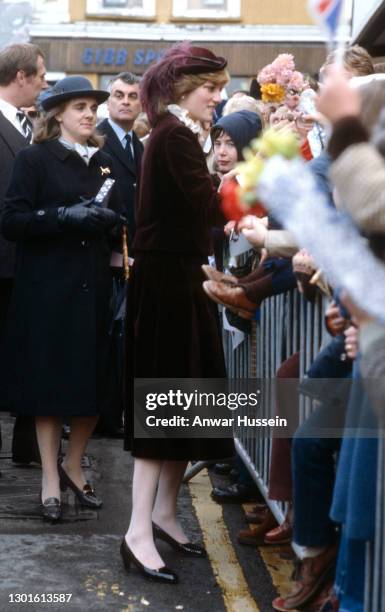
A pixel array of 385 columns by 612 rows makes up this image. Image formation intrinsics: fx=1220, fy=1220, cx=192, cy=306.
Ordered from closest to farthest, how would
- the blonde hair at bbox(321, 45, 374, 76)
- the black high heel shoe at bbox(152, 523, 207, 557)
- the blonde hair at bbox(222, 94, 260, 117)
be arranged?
the black high heel shoe at bbox(152, 523, 207, 557) → the blonde hair at bbox(321, 45, 374, 76) → the blonde hair at bbox(222, 94, 260, 117)

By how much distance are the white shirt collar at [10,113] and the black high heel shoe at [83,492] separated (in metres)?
2.09

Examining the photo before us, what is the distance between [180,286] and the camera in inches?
200

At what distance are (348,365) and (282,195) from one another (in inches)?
41.8

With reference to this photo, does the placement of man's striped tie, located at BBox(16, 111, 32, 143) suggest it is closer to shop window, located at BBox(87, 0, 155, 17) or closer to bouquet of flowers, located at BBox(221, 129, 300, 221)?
bouquet of flowers, located at BBox(221, 129, 300, 221)

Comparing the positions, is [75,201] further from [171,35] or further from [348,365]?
[171,35]

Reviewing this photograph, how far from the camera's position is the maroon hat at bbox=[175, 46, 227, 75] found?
5.04m

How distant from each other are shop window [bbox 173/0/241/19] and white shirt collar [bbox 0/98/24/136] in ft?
61.9

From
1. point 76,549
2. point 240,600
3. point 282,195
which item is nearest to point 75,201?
point 76,549

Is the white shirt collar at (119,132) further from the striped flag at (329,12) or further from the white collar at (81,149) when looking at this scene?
the striped flag at (329,12)

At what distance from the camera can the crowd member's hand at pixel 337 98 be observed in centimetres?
272

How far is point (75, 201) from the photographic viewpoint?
598 cm

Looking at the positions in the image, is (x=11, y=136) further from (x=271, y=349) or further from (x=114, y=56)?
(x=114, y=56)

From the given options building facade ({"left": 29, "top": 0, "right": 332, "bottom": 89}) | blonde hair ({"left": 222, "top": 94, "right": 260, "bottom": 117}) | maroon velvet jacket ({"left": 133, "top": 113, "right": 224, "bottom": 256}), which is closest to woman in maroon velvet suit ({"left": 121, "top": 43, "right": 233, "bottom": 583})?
maroon velvet jacket ({"left": 133, "top": 113, "right": 224, "bottom": 256})

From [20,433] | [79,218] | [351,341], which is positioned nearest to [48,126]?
[79,218]
